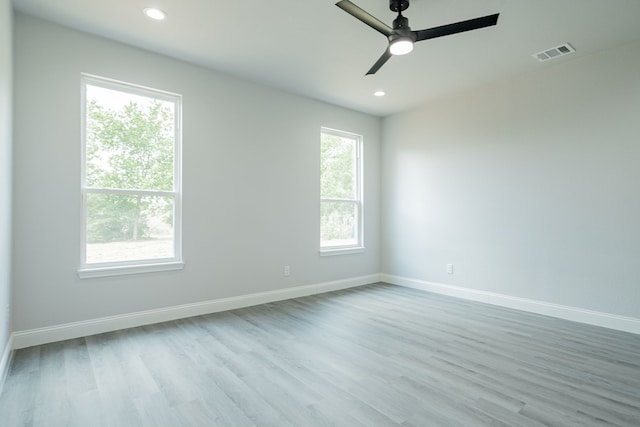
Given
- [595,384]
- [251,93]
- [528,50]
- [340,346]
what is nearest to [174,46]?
[251,93]

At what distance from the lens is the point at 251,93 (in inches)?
171

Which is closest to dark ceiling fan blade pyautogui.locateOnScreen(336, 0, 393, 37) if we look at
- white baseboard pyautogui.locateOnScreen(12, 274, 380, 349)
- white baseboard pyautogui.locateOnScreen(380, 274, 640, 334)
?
white baseboard pyautogui.locateOnScreen(12, 274, 380, 349)

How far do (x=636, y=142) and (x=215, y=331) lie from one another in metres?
4.58

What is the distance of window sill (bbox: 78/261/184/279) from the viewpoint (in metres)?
3.18

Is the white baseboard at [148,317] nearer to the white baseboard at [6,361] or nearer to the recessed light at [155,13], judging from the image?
the white baseboard at [6,361]

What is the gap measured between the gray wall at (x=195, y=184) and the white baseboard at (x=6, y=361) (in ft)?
0.61

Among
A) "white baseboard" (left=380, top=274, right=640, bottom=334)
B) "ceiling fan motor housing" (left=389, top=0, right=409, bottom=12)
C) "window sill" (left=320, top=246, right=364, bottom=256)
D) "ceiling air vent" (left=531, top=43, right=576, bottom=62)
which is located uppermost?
"ceiling air vent" (left=531, top=43, right=576, bottom=62)

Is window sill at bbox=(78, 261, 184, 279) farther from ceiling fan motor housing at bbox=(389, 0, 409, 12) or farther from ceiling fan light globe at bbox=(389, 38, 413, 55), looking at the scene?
ceiling fan motor housing at bbox=(389, 0, 409, 12)

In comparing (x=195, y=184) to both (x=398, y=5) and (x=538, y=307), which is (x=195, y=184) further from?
(x=538, y=307)

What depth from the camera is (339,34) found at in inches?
126

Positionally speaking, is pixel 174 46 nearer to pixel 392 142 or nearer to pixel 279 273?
pixel 279 273

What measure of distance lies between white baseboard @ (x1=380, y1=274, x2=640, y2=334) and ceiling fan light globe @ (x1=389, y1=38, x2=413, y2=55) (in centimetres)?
332

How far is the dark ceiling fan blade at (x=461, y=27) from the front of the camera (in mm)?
2285

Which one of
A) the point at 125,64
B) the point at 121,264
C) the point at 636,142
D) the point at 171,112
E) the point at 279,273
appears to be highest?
the point at 125,64
